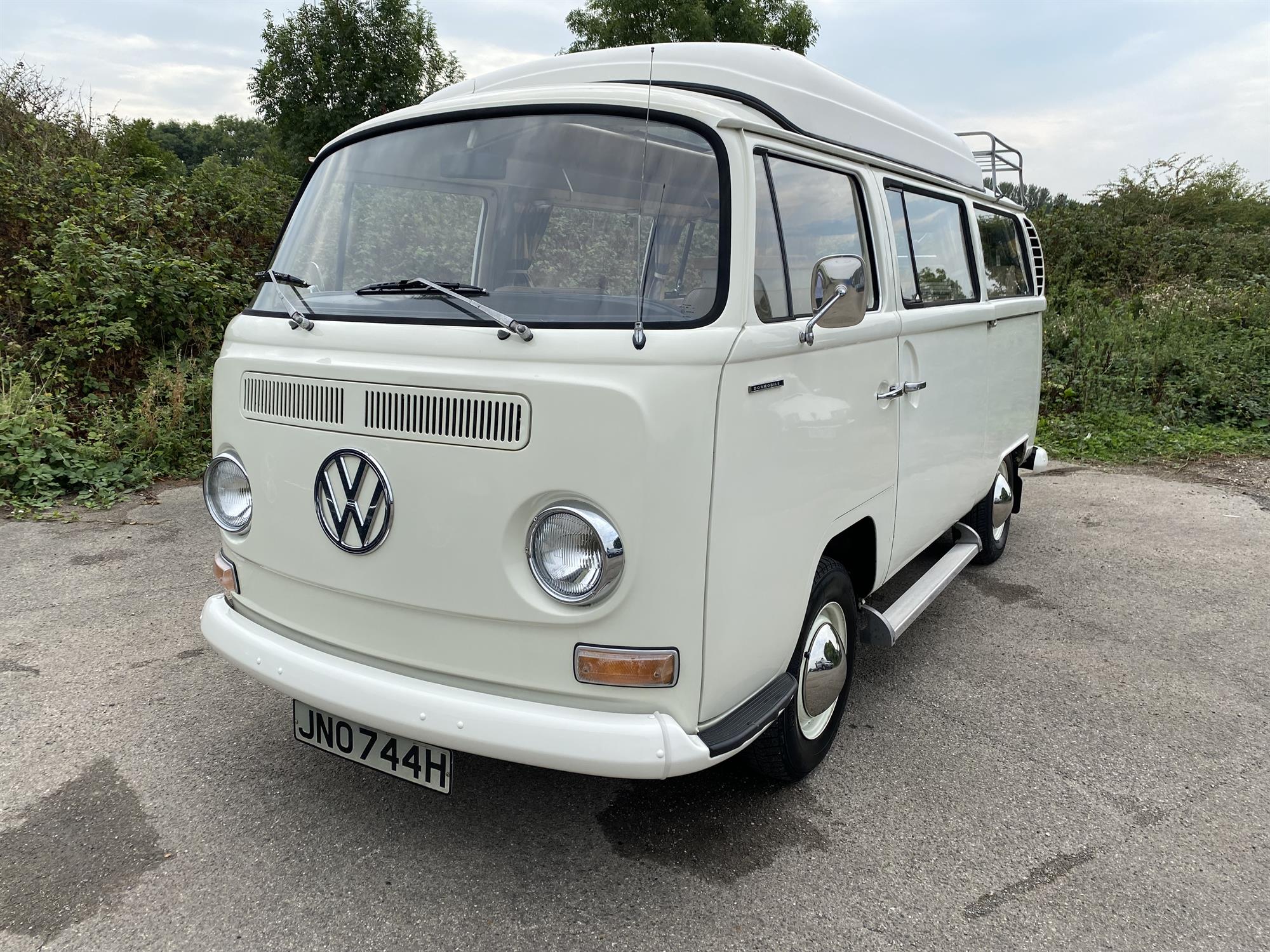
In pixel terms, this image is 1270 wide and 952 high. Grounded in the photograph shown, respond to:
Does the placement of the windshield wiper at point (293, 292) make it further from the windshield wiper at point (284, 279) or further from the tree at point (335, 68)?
the tree at point (335, 68)

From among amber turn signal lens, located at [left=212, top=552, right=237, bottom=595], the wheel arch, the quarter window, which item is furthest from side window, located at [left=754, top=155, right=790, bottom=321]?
amber turn signal lens, located at [left=212, top=552, right=237, bottom=595]

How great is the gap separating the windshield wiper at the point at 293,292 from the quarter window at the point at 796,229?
4.37ft

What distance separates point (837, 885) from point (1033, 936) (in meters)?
0.51

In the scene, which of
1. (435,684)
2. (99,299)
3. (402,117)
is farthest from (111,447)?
(435,684)

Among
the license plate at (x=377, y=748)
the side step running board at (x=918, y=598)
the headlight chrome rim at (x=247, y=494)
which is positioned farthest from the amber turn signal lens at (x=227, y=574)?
the side step running board at (x=918, y=598)

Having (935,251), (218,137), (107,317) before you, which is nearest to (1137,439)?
(935,251)

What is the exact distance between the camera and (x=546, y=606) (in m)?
2.23

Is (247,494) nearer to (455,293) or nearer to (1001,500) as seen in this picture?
(455,293)

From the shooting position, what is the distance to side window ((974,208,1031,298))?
188 inches

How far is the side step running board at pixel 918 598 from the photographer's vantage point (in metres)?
3.41

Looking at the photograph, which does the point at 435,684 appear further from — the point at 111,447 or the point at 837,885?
the point at 111,447

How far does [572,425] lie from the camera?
7.08 ft

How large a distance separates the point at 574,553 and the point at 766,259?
1.00 m

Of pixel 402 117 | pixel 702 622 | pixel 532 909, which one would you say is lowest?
pixel 532 909
